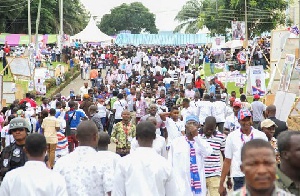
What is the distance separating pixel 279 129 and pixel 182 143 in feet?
9.88

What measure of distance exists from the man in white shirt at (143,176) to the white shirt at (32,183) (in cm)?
78

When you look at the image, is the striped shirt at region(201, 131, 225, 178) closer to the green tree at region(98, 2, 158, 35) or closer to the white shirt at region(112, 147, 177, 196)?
the white shirt at region(112, 147, 177, 196)

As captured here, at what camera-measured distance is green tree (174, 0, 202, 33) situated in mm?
108062

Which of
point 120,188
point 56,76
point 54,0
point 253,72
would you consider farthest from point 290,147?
point 54,0

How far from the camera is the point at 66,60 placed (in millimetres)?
50500

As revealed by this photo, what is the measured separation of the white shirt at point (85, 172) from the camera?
761 cm

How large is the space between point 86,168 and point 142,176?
681 millimetres

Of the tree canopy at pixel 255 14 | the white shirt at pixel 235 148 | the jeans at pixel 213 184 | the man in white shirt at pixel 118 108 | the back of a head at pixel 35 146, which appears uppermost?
the tree canopy at pixel 255 14

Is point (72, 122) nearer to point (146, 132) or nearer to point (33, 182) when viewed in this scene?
point (146, 132)

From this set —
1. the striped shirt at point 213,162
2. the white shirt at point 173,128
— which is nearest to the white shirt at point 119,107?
the white shirt at point 173,128

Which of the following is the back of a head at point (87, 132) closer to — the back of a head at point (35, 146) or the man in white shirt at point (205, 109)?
the back of a head at point (35, 146)

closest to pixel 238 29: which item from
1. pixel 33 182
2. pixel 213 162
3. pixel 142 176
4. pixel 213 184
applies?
pixel 213 162

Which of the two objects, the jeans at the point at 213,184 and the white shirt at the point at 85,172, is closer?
the white shirt at the point at 85,172

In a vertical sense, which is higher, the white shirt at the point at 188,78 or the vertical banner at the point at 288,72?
the vertical banner at the point at 288,72
